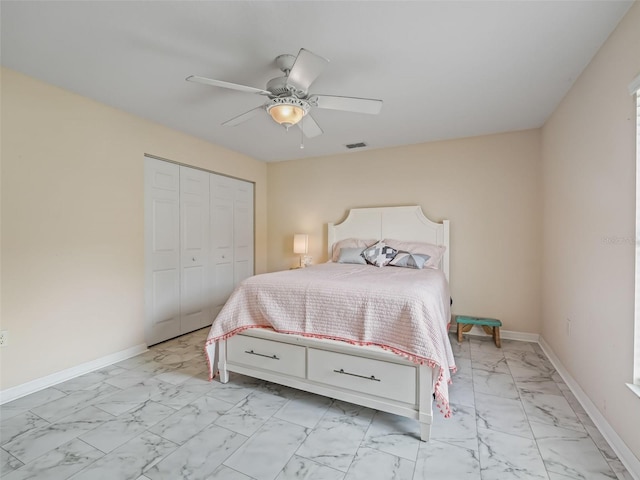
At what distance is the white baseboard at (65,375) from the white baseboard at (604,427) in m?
3.63

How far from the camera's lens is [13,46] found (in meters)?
1.91

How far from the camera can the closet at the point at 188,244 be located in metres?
3.20

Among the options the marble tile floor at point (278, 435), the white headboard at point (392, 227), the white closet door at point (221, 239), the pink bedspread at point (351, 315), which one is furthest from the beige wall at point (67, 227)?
the white headboard at point (392, 227)

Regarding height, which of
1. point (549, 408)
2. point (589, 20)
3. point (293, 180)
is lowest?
point (549, 408)

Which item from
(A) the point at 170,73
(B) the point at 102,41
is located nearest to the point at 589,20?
(A) the point at 170,73

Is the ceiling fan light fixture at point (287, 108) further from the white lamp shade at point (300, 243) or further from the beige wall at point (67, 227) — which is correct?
the white lamp shade at point (300, 243)

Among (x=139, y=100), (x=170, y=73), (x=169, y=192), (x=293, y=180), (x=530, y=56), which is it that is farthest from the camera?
(x=293, y=180)

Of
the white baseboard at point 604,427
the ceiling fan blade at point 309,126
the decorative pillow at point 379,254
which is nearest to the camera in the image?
the white baseboard at point 604,427

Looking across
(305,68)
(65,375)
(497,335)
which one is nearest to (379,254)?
(497,335)

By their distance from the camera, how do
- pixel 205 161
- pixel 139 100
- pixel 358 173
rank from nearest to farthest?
pixel 139 100 → pixel 205 161 → pixel 358 173

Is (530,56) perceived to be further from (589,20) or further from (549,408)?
(549,408)

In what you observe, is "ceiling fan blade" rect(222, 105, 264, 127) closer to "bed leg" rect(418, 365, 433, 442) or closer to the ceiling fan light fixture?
the ceiling fan light fixture

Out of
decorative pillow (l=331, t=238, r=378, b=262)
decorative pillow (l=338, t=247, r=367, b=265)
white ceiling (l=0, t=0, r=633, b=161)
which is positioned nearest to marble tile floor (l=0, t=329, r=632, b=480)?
decorative pillow (l=338, t=247, r=367, b=265)

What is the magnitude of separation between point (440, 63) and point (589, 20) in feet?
2.54
